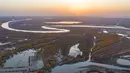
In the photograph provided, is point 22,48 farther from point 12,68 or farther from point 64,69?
point 64,69

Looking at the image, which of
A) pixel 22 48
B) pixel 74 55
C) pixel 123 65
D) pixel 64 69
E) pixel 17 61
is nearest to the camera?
pixel 64 69

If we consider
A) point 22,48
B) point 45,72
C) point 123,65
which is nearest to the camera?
point 45,72

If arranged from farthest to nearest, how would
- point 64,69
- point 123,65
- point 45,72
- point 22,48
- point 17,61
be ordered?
point 22,48 < point 17,61 < point 123,65 < point 64,69 < point 45,72

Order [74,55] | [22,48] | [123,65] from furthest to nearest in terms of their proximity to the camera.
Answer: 1. [22,48]
2. [74,55]
3. [123,65]

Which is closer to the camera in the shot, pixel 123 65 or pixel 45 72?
pixel 45 72

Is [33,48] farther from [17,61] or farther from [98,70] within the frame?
[98,70]

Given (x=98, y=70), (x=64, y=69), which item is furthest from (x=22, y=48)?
(x=98, y=70)

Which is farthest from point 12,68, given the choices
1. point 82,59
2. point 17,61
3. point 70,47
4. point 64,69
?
point 70,47

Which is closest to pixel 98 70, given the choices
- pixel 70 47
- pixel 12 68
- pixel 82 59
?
pixel 82 59

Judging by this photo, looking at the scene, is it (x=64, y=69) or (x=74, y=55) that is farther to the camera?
(x=74, y=55)
